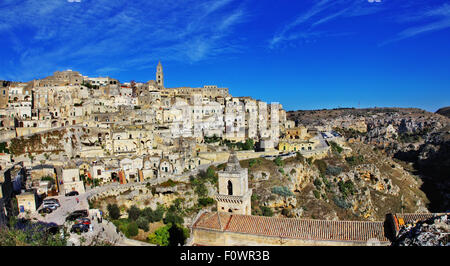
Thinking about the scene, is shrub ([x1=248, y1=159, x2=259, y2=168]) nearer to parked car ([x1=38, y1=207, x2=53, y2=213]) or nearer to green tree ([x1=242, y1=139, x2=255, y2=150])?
green tree ([x1=242, y1=139, x2=255, y2=150])

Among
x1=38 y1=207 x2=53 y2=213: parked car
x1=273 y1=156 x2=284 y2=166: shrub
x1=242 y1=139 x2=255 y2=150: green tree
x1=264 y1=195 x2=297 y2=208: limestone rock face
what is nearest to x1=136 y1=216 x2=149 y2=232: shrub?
x1=38 y1=207 x2=53 y2=213: parked car

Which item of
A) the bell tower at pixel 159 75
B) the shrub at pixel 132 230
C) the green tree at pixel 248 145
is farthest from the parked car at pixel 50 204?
the bell tower at pixel 159 75

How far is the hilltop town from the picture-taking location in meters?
21.7

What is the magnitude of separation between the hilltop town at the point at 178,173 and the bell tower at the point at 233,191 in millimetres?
85

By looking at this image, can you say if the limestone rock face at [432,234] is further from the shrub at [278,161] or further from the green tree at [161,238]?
the shrub at [278,161]

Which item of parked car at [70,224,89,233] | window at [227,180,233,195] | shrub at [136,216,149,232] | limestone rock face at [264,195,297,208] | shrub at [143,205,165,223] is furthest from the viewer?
limestone rock face at [264,195,297,208]

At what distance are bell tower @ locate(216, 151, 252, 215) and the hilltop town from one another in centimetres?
8

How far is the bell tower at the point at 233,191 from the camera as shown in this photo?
78.1 ft

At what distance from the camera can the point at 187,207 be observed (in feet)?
119

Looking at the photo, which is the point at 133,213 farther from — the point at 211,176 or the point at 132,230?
the point at 211,176

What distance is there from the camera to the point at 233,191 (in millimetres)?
24234

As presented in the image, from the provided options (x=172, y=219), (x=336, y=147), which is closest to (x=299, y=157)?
(x=336, y=147)
